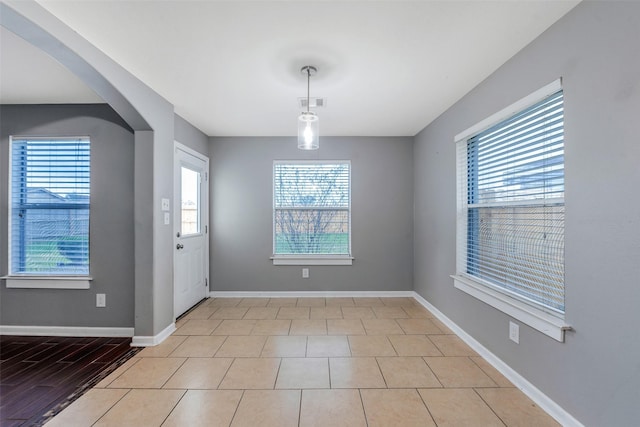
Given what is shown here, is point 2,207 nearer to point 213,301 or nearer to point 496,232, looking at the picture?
point 213,301

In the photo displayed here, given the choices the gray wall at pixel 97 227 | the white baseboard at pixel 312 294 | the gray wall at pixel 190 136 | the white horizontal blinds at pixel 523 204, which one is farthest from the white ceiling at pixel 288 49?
the white baseboard at pixel 312 294

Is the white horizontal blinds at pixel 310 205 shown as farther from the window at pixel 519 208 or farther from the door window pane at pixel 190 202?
the window at pixel 519 208

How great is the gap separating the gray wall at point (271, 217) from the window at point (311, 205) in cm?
12

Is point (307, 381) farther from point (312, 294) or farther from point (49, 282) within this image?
point (49, 282)

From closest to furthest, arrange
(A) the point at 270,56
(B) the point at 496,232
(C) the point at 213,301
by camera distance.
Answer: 1. (A) the point at 270,56
2. (B) the point at 496,232
3. (C) the point at 213,301

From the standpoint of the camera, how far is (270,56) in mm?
2123

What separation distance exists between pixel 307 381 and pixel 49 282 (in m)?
2.89

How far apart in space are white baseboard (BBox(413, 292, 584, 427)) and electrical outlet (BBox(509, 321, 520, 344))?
0.23 m

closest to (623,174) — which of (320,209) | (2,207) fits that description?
(320,209)

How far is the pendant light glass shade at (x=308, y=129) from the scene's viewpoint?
2.42m

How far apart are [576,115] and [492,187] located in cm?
93

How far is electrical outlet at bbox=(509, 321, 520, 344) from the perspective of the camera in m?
2.08

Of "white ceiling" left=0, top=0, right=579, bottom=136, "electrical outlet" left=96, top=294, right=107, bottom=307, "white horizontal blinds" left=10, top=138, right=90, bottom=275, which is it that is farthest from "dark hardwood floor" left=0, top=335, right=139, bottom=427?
"white ceiling" left=0, top=0, right=579, bottom=136

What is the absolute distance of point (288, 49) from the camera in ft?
6.68
